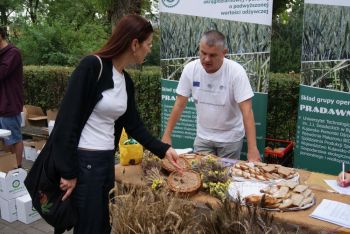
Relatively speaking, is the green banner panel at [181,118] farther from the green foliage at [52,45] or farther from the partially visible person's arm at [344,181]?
the green foliage at [52,45]

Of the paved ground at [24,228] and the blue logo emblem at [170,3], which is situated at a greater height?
the blue logo emblem at [170,3]

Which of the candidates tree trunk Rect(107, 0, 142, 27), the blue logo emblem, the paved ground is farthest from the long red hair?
tree trunk Rect(107, 0, 142, 27)

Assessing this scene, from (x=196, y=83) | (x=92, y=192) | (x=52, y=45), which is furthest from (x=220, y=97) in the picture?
(x=52, y=45)

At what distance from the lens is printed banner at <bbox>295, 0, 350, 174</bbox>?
10.7ft

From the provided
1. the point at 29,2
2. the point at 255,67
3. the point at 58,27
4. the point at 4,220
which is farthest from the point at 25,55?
the point at 29,2

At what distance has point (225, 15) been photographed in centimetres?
378

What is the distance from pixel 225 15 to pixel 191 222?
2905 millimetres

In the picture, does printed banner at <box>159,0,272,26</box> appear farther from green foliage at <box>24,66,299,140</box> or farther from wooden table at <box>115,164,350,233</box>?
wooden table at <box>115,164,350,233</box>

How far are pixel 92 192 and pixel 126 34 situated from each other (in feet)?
2.66

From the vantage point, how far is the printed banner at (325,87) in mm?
3268

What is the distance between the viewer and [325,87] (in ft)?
11.3

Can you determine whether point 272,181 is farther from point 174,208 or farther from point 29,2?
point 29,2

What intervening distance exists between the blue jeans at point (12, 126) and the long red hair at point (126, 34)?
265cm

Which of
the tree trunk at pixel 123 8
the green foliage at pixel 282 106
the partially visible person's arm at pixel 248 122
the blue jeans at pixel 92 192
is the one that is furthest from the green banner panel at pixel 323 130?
the tree trunk at pixel 123 8
